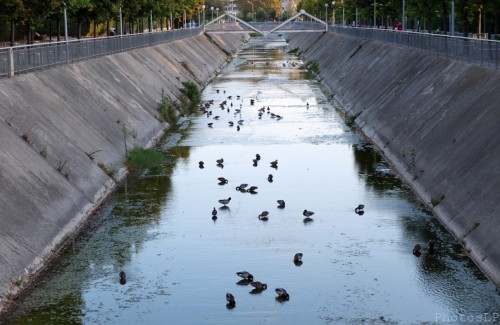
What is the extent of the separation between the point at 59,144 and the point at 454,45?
62.4 ft

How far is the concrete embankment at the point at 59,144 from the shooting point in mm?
20781

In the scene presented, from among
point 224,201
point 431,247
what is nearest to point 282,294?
Result: point 431,247

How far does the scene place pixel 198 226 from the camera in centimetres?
2478

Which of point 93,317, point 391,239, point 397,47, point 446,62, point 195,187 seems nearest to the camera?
point 93,317

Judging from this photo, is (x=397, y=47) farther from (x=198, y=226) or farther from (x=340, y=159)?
(x=198, y=226)

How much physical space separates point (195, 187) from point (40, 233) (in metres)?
9.36

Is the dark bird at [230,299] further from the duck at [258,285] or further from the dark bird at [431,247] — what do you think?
the dark bird at [431,247]

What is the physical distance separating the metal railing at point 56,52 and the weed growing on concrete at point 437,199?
15.6 m

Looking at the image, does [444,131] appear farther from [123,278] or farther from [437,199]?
[123,278]

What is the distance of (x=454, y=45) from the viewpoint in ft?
126

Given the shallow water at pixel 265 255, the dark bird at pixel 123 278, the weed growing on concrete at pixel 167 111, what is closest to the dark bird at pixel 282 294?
the shallow water at pixel 265 255

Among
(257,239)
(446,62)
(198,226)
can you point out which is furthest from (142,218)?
(446,62)

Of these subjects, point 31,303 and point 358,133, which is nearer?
point 31,303

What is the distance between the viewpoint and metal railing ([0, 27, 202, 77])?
31328 millimetres
